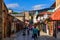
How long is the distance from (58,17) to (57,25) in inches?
321

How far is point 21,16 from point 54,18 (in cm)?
8492

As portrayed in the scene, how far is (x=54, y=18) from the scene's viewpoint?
2719cm

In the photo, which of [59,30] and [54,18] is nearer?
[54,18]

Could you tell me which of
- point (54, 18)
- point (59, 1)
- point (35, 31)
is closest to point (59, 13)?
point (54, 18)

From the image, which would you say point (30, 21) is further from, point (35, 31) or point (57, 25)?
point (35, 31)

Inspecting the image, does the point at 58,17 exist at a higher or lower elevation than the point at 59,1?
lower

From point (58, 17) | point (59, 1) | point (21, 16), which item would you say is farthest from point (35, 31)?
point (21, 16)

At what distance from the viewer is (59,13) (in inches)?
1089

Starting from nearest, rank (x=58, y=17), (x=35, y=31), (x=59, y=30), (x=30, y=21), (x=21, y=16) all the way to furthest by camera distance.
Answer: (x=35, y=31), (x=58, y=17), (x=59, y=30), (x=21, y=16), (x=30, y=21)

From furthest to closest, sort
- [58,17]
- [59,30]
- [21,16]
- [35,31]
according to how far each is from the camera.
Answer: [21,16] → [59,30] → [58,17] → [35,31]

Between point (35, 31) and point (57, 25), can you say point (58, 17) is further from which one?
point (57, 25)

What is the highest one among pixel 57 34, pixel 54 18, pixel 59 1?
pixel 59 1

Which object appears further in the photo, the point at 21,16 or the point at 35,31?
the point at 21,16

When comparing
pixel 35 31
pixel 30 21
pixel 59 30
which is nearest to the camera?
pixel 35 31
